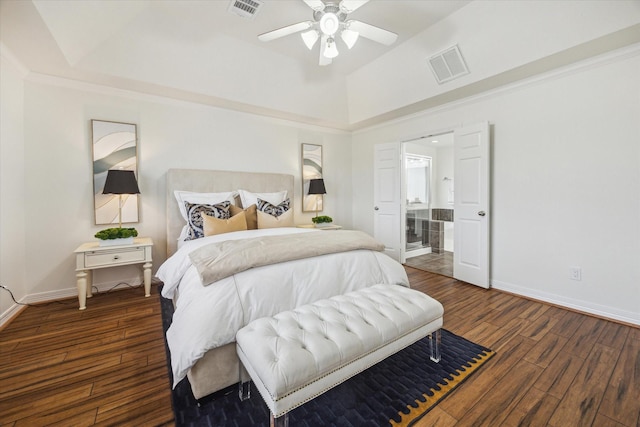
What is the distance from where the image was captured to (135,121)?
321 centimetres

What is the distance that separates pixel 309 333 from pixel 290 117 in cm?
361

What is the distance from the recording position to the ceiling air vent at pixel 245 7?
253cm

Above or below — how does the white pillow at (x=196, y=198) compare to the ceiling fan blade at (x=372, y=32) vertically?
below

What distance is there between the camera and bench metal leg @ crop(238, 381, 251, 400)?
149cm

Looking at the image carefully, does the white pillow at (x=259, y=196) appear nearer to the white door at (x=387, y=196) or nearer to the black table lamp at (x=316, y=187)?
the black table lamp at (x=316, y=187)

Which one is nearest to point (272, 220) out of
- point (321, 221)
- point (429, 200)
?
point (321, 221)

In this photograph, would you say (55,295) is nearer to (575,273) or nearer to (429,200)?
(575,273)

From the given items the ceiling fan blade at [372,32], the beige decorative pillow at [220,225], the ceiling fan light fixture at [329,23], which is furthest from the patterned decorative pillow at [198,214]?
the ceiling fan blade at [372,32]

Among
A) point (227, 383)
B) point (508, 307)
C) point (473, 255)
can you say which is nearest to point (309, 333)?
point (227, 383)

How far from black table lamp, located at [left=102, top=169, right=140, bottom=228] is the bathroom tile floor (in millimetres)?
3970

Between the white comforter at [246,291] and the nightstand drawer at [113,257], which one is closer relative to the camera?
the white comforter at [246,291]

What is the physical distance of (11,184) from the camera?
2.48 meters

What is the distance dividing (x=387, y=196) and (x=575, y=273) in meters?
2.49

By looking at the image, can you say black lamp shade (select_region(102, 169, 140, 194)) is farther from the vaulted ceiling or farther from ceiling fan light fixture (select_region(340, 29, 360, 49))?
ceiling fan light fixture (select_region(340, 29, 360, 49))
